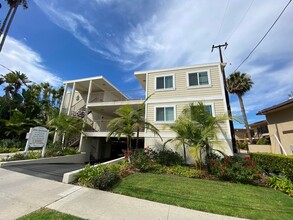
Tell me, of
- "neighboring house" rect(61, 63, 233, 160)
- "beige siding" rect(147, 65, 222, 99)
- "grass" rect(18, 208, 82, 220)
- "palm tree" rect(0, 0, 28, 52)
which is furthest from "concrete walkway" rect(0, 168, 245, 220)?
"palm tree" rect(0, 0, 28, 52)

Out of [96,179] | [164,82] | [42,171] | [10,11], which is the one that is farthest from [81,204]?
[10,11]

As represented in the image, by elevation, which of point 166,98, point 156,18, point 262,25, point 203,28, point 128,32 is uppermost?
point 128,32

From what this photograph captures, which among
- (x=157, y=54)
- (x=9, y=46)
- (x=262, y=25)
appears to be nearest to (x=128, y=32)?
(x=157, y=54)

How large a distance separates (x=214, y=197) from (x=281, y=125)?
28.6ft

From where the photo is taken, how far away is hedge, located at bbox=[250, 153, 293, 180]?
6903 mm

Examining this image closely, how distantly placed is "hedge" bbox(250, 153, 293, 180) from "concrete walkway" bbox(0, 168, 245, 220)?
5.91 metres

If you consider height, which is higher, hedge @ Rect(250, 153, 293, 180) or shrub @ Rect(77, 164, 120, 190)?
hedge @ Rect(250, 153, 293, 180)

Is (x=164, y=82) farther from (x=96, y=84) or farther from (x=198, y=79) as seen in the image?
(x=96, y=84)

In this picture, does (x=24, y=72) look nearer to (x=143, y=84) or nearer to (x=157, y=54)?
(x=143, y=84)

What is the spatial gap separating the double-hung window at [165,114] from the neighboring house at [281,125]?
6.85 metres

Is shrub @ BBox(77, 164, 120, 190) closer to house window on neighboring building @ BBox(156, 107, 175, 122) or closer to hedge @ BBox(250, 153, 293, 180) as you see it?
house window on neighboring building @ BBox(156, 107, 175, 122)

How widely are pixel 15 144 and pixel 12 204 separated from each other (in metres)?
14.6

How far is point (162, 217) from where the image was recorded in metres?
3.50

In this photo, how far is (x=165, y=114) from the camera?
12.0 metres
